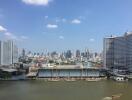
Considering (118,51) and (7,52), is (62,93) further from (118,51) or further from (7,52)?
(7,52)

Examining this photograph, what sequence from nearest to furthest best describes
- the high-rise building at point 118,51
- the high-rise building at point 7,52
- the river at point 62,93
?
the river at point 62,93, the high-rise building at point 118,51, the high-rise building at point 7,52

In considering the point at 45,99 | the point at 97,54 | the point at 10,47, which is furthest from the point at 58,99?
the point at 97,54

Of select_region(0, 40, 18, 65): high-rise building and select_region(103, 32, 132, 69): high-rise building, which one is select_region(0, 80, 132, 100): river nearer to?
select_region(103, 32, 132, 69): high-rise building

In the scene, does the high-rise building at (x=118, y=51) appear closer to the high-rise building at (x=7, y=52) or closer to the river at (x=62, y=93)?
the river at (x=62, y=93)

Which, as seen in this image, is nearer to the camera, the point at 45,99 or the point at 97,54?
the point at 45,99

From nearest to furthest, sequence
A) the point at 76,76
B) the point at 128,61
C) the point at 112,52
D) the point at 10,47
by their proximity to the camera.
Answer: the point at 76,76 < the point at 128,61 < the point at 112,52 < the point at 10,47

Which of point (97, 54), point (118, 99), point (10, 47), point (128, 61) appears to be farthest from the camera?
point (97, 54)

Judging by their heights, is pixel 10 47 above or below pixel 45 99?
above

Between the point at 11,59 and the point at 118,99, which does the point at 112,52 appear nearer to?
the point at 11,59

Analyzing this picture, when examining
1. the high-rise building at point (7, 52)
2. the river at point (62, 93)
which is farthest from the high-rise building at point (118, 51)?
the high-rise building at point (7, 52)
